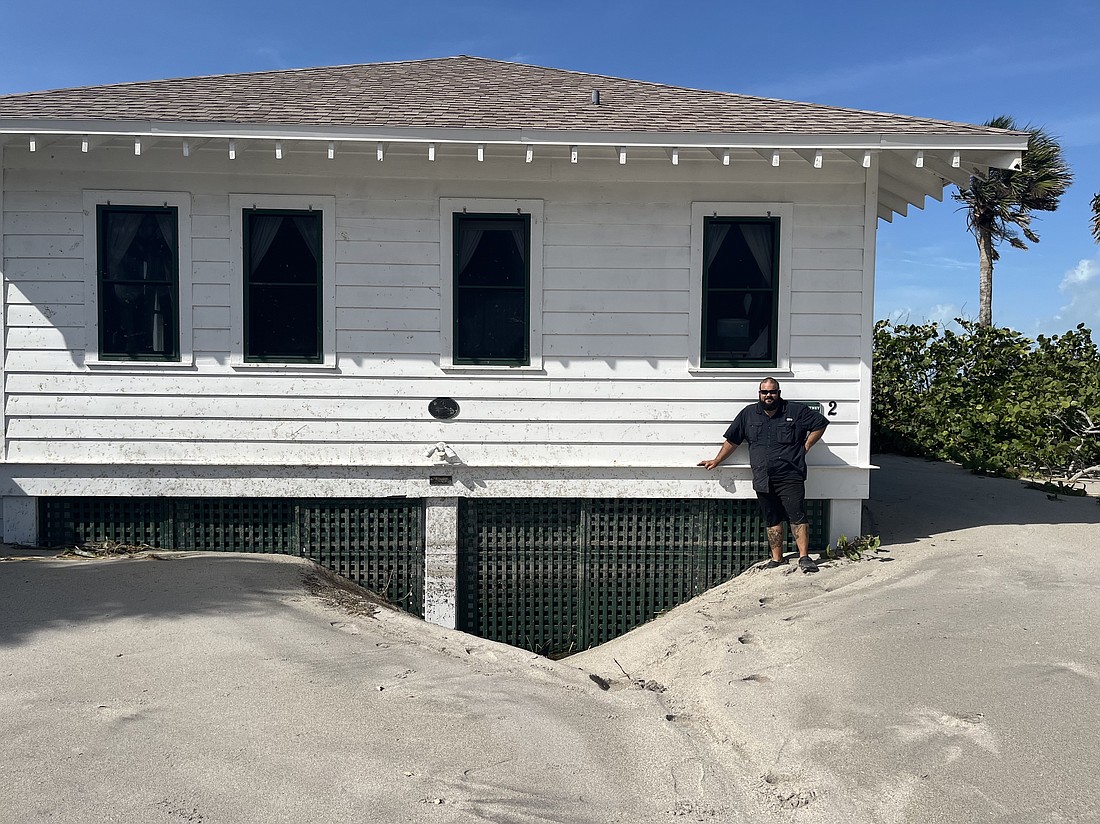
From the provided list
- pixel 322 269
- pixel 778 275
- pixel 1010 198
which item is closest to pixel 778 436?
pixel 778 275

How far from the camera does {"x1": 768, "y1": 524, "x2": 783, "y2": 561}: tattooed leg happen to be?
805cm

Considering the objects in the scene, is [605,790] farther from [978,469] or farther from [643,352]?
[978,469]

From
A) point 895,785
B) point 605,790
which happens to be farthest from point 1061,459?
point 605,790

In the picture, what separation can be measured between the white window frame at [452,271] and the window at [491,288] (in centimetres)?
4

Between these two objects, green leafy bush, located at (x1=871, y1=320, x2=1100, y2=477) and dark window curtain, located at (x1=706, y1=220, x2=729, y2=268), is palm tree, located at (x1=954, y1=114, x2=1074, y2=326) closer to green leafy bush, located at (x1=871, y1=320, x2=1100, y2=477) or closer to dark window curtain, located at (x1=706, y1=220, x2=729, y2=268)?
green leafy bush, located at (x1=871, y1=320, x2=1100, y2=477)

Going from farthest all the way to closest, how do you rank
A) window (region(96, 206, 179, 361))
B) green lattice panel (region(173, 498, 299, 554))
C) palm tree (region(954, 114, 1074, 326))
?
1. palm tree (region(954, 114, 1074, 326))
2. green lattice panel (region(173, 498, 299, 554))
3. window (region(96, 206, 179, 361))

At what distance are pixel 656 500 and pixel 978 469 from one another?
754 centimetres

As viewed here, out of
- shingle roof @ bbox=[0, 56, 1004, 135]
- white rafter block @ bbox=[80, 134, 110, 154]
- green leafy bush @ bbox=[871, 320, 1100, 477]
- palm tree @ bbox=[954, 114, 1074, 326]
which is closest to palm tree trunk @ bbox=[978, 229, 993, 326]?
palm tree @ bbox=[954, 114, 1074, 326]

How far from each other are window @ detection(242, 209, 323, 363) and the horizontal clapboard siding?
18 cm

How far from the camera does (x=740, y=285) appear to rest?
8.09 metres

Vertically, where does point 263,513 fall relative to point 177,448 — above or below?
below

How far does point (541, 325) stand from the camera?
26.3ft

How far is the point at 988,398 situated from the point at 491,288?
1000cm

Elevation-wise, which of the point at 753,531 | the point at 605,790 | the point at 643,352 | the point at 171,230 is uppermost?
the point at 171,230
